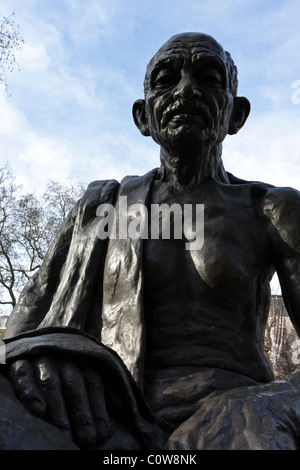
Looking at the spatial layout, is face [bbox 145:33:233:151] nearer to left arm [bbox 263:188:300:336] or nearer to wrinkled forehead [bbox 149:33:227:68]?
wrinkled forehead [bbox 149:33:227:68]

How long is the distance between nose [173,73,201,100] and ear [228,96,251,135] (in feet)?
1.55

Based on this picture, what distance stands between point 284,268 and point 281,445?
1036mm

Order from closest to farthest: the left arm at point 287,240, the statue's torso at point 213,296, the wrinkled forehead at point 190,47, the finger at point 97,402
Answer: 1. the finger at point 97,402
2. the statue's torso at point 213,296
3. the left arm at point 287,240
4. the wrinkled forehead at point 190,47

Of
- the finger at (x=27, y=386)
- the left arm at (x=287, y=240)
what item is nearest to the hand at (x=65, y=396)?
the finger at (x=27, y=386)

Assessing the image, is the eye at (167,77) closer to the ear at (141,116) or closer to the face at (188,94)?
the face at (188,94)

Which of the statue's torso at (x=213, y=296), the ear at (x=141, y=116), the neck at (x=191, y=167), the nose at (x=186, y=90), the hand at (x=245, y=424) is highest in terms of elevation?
the ear at (x=141, y=116)

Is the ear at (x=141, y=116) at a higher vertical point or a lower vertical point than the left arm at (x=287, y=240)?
higher

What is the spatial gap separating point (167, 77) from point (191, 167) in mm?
422

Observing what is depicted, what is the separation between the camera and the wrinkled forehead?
2.40 metres

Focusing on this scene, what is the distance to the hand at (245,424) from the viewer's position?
4.54 ft

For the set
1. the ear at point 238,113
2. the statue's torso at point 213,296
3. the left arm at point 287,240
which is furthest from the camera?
the ear at point 238,113

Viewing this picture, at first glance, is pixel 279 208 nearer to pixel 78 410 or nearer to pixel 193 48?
pixel 193 48

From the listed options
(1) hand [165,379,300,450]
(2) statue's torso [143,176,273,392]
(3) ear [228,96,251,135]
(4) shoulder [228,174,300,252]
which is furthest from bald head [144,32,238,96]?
(1) hand [165,379,300,450]
